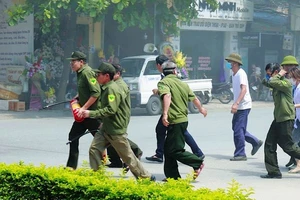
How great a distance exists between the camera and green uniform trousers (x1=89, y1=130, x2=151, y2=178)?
8.95 metres

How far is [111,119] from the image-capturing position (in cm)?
894

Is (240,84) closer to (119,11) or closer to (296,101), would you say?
(296,101)

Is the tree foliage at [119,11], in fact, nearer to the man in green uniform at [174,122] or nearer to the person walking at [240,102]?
the person walking at [240,102]

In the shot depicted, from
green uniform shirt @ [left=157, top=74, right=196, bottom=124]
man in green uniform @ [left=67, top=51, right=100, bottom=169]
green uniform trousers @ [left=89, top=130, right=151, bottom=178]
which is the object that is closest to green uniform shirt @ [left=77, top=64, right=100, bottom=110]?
man in green uniform @ [left=67, top=51, right=100, bottom=169]

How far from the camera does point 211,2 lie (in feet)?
80.4

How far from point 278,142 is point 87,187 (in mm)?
Answer: 4769

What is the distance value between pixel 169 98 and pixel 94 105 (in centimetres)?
113

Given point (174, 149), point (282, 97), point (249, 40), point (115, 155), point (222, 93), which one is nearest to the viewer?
point (174, 149)

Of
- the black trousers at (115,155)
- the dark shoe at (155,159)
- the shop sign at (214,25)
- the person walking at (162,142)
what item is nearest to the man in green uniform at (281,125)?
the person walking at (162,142)

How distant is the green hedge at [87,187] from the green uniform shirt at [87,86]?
9.12 feet

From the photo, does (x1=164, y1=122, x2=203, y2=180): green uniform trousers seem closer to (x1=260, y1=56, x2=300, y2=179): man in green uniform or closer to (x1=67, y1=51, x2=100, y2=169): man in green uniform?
A: (x1=67, y1=51, x2=100, y2=169): man in green uniform

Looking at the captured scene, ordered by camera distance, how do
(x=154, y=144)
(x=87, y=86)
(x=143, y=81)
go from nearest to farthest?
1. (x=87, y=86)
2. (x=154, y=144)
3. (x=143, y=81)

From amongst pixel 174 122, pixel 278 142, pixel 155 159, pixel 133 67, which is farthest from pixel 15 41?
pixel 174 122

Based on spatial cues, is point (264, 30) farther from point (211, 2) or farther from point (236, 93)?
point (236, 93)
